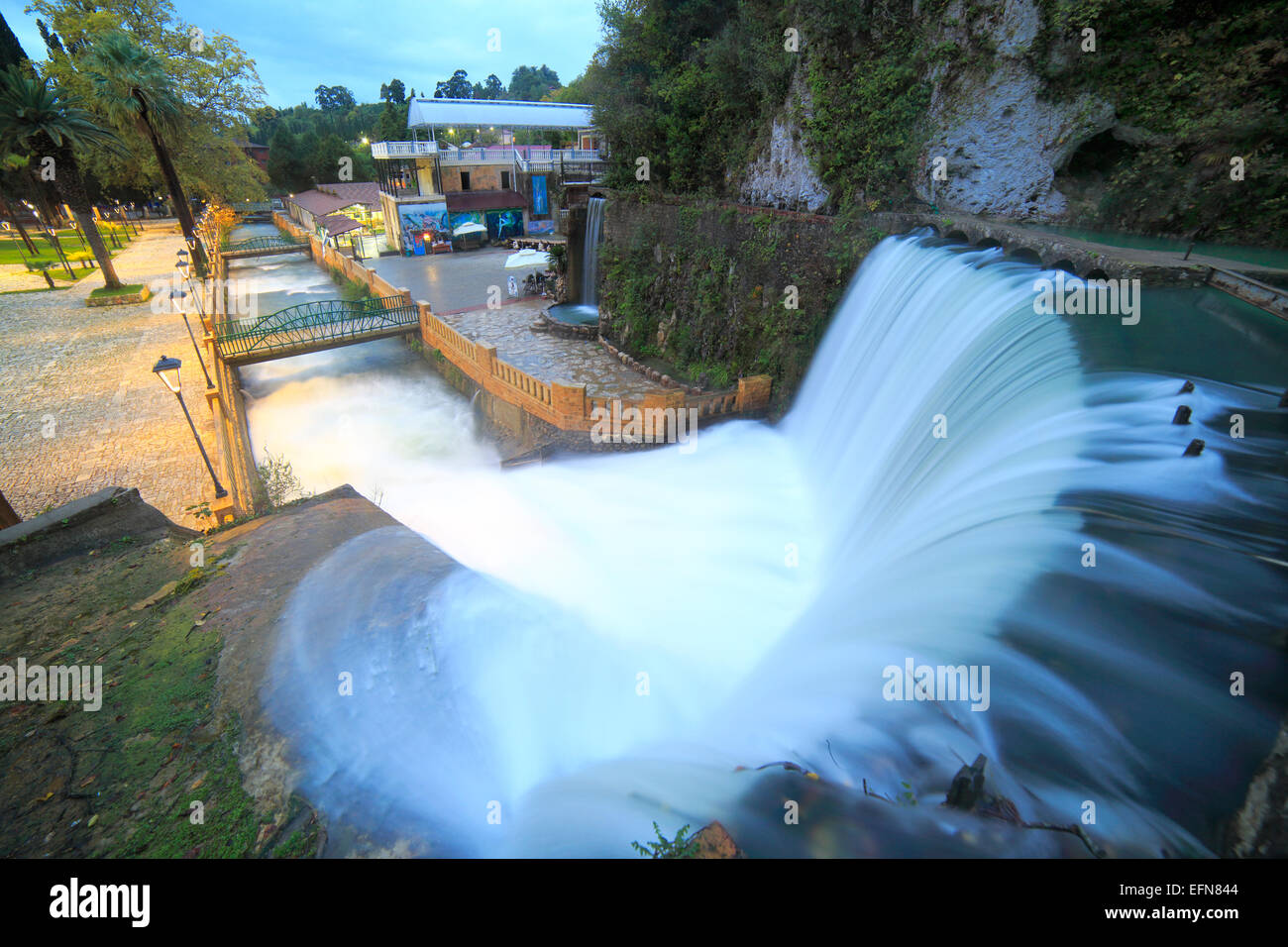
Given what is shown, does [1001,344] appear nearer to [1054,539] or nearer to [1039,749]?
[1054,539]

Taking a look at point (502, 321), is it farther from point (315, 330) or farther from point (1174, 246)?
point (1174, 246)

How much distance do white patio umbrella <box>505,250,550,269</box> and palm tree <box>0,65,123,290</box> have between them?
17.3 metres

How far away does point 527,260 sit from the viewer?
2839cm

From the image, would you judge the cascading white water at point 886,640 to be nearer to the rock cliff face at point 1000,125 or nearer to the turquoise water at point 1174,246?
the turquoise water at point 1174,246

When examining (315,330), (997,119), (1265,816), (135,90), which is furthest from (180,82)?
(1265,816)

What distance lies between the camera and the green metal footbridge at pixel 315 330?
16578mm

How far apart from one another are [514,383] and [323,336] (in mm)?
7800

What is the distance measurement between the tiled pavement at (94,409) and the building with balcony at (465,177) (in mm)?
15318

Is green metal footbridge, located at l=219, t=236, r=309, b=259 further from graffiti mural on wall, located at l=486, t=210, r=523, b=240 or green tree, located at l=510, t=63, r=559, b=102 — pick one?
green tree, located at l=510, t=63, r=559, b=102

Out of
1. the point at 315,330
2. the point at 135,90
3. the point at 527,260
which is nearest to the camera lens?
the point at 315,330

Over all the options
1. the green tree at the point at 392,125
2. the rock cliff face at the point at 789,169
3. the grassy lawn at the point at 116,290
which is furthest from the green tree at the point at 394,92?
the rock cliff face at the point at 789,169

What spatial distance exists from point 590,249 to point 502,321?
432 cm

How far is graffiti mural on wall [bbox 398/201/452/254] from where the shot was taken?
113ft

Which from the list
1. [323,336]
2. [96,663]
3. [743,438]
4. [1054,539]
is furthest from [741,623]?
[323,336]
